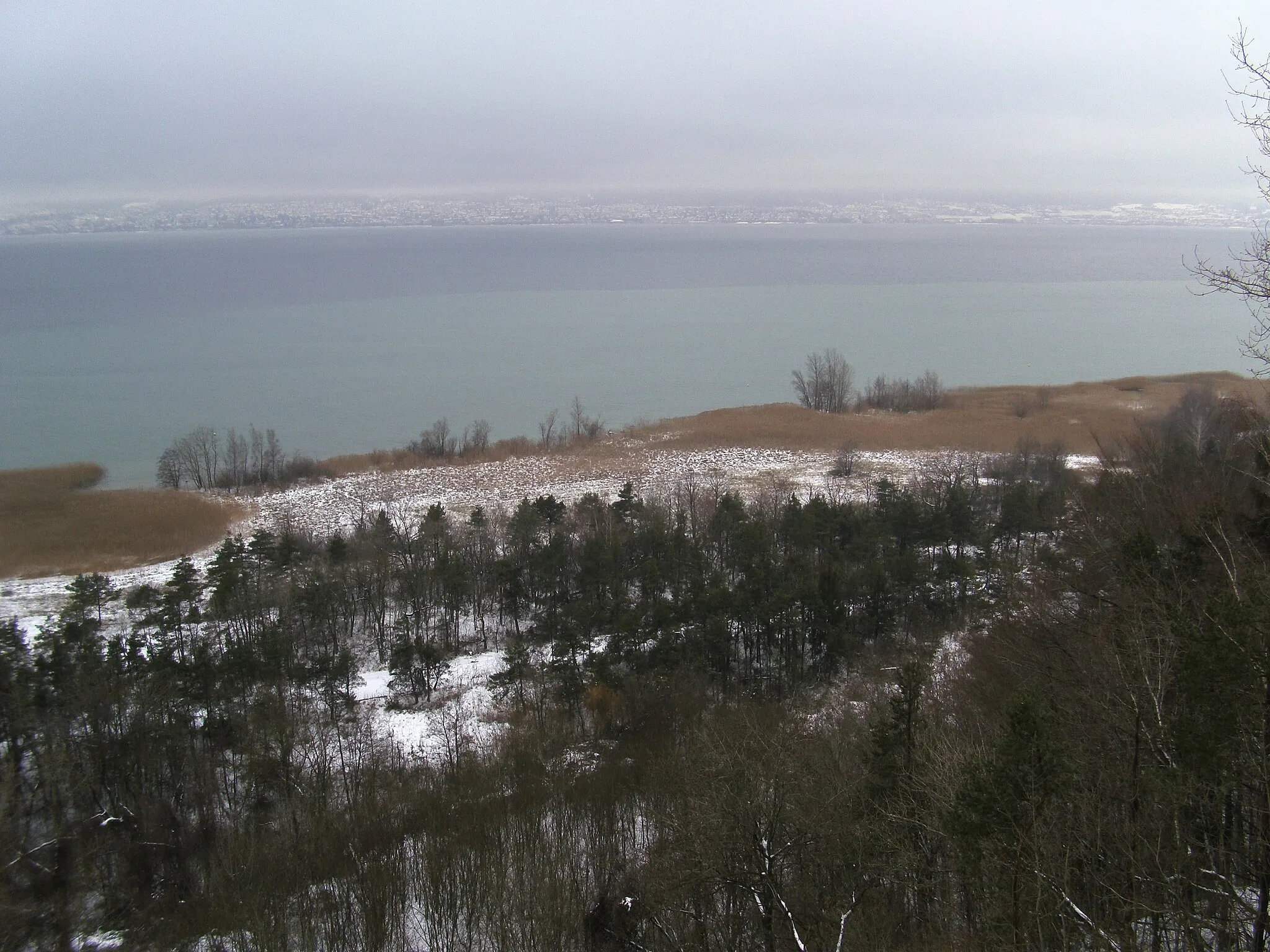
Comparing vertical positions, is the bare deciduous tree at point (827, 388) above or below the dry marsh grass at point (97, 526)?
above

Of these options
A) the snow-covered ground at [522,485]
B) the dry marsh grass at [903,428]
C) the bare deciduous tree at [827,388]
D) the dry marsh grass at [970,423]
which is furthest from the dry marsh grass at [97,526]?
the bare deciduous tree at [827,388]

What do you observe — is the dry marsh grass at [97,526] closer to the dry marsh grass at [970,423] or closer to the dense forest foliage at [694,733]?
the dense forest foliage at [694,733]

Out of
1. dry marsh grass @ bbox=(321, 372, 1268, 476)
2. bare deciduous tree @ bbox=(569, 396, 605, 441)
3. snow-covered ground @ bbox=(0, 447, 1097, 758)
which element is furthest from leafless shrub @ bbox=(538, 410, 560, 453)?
snow-covered ground @ bbox=(0, 447, 1097, 758)

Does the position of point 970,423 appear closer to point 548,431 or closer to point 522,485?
point 548,431

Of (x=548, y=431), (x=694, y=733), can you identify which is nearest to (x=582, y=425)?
(x=548, y=431)

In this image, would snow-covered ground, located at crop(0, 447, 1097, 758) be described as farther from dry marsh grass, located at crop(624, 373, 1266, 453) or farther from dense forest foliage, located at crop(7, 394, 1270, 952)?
dense forest foliage, located at crop(7, 394, 1270, 952)
